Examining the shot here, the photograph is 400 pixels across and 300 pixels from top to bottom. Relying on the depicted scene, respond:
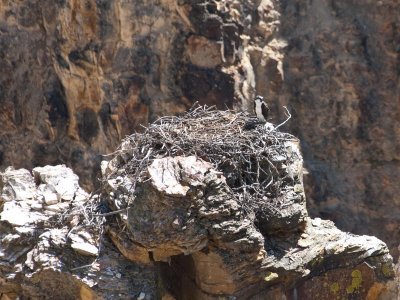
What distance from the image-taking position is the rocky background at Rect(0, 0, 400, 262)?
17094mm

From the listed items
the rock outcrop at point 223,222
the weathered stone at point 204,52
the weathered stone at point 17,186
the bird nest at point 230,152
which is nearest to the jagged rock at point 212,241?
the rock outcrop at point 223,222

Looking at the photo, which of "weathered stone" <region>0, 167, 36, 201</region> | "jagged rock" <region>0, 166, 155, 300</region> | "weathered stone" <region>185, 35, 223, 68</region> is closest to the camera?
"jagged rock" <region>0, 166, 155, 300</region>

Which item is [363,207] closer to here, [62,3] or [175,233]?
[62,3]

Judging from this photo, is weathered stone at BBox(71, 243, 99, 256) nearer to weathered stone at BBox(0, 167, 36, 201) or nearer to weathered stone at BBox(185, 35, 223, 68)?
weathered stone at BBox(0, 167, 36, 201)

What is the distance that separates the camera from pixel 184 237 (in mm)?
5938

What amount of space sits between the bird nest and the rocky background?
10.4 m

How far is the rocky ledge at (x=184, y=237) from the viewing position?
5.95 metres

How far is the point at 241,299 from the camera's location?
247 inches

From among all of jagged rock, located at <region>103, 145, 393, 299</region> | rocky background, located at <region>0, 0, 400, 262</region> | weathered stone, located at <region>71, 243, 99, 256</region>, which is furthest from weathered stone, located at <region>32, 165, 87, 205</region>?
rocky background, located at <region>0, 0, 400, 262</region>

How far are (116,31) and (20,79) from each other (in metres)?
2.94

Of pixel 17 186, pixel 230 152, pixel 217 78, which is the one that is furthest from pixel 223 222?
pixel 217 78

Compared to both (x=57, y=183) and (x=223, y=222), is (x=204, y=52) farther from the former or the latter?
(x=223, y=222)

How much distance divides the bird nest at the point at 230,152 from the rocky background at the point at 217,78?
34.0 ft

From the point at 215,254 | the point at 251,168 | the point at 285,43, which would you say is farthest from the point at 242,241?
the point at 285,43
